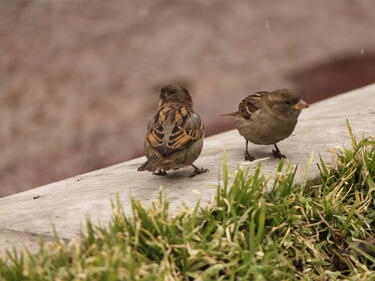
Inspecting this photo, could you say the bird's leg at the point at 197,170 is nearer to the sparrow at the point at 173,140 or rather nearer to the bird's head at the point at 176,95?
the sparrow at the point at 173,140

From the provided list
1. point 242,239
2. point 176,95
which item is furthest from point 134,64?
point 242,239

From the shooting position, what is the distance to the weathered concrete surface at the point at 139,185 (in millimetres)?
3605

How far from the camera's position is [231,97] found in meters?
8.96

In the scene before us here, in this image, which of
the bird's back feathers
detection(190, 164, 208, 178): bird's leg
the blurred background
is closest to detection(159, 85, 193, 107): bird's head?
the bird's back feathers

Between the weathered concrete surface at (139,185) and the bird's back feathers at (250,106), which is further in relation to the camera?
the bird's back feathers at (250,106)

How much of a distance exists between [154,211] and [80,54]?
690 cm

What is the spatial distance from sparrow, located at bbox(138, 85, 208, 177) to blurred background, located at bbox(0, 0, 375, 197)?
3429mm

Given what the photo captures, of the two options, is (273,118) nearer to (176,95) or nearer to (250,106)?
(250,106)

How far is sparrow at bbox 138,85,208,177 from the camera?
4.11 meters

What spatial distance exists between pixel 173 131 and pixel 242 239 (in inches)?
41.6

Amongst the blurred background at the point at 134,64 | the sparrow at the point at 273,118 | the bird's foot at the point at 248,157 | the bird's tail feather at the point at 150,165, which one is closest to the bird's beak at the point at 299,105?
the sparrow at the point at 273,118

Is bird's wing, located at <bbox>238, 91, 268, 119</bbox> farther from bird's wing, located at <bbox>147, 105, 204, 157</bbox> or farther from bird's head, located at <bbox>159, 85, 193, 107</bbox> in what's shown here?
bird's wing, located at <bbox>147, 105, 204, 157</bbox>

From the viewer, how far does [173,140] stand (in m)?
4.16

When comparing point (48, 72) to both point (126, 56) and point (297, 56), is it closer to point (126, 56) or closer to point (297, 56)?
point (126, 56)
